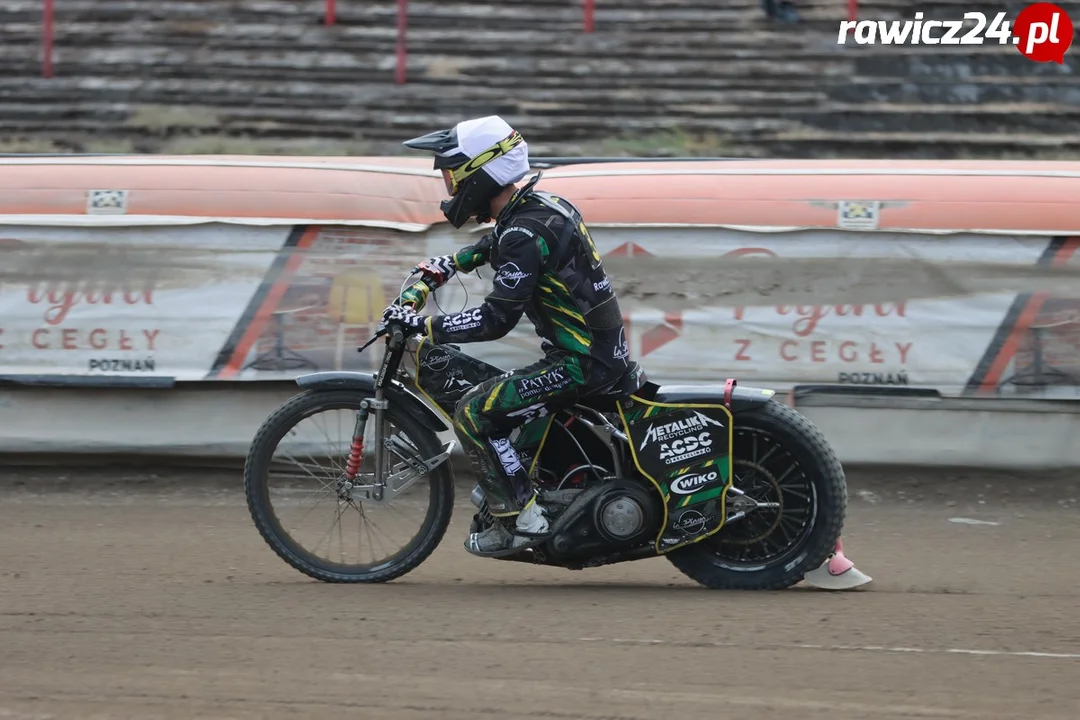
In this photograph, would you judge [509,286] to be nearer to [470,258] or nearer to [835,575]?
[470,258]

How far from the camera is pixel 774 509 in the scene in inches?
241

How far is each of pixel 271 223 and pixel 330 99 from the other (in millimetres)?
7736

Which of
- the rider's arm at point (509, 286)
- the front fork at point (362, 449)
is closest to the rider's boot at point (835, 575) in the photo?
the rider's arm at point (509, 286)

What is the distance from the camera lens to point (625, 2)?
1791 centimetres

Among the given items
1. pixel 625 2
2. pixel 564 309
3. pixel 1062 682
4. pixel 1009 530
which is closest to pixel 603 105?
pixel 625 2

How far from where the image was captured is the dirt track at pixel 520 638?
4496mm

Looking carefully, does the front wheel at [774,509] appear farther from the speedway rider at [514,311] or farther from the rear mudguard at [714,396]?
the speedway rider at [514,311]

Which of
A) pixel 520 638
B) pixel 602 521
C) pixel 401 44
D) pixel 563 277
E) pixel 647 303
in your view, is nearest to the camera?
pixel 520 638

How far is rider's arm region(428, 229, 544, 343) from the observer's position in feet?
18.8

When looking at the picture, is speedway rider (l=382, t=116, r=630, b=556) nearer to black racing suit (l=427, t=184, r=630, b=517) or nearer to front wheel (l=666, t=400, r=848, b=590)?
black racing suit (l=427, t=184, r=630, b=517)

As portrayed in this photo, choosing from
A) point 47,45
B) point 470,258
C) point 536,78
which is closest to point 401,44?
point 536,78

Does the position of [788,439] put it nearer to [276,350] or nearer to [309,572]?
[309,572]

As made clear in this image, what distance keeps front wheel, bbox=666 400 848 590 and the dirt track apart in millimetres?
160

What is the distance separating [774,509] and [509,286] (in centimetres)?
150
